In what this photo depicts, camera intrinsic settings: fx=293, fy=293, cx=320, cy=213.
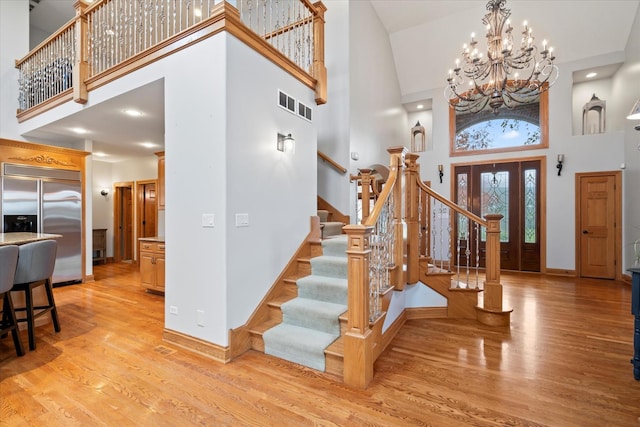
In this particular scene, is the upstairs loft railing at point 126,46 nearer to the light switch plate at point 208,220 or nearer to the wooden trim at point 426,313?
the light switch plate at point 208,220

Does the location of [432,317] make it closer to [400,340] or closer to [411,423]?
[400,340]

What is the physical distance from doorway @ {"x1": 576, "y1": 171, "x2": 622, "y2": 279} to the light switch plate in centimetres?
722

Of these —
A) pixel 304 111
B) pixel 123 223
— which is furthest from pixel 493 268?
pixel 123 223

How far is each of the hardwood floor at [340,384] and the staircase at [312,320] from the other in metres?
0.12

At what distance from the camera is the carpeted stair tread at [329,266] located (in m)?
3.17

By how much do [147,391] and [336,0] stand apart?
5.85m

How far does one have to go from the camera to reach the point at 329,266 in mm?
3262

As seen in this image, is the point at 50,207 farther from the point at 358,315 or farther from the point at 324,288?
the point at 358,315

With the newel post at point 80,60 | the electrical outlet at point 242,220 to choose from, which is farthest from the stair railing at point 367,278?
the newel post at point 80,60

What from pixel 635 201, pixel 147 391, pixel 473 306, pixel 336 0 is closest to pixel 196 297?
pixel 147 391

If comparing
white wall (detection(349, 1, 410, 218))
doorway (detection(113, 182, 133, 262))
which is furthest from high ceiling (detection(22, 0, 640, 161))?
doorway (detection(113, 182, 133, 262))

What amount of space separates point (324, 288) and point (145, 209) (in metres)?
6.61

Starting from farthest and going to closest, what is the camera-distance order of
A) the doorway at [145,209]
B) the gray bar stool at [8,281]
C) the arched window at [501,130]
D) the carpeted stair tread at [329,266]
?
the doorway at [145,209], the arched window at [501,130], the carpeted stair tread at [329,266], the gray bar stool at [8,281]

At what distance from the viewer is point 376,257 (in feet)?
8.57
